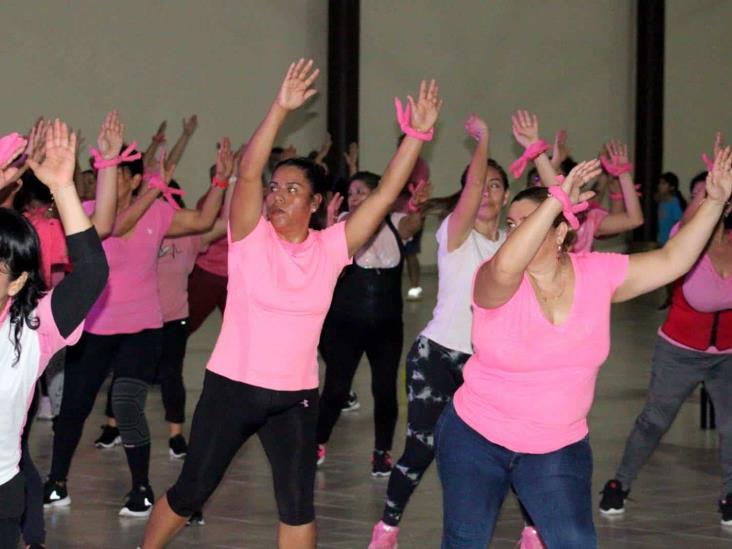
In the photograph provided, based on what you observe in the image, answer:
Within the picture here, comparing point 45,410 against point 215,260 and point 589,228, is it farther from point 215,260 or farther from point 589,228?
point 589,228

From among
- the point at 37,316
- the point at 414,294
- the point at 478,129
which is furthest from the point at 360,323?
the point at 414,294

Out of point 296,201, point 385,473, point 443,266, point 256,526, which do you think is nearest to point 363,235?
point 296,201

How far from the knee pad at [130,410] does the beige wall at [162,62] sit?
375 inches

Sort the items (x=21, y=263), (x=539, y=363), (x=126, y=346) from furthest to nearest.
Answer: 1. (x=126, y=346)
2. (x=539, y=363)
3. (x=21, y=263)

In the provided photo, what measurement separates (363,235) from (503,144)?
49.0ft

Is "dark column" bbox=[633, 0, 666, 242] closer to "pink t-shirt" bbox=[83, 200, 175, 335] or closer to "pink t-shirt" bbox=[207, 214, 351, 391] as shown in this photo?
"pink t-shirt" bbox=[83, 200, 175, 335]

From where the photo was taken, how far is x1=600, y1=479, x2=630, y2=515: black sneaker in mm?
6520

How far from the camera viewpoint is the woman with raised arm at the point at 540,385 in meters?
4.00

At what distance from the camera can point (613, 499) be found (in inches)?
257

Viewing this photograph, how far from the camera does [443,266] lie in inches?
229

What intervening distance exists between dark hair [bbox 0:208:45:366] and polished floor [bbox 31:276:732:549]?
4.39 feet

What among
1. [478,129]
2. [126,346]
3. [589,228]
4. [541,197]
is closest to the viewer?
[541,197]

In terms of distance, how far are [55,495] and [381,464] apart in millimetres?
1696

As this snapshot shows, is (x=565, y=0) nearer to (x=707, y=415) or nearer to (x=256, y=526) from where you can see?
(x=707, y=415)
